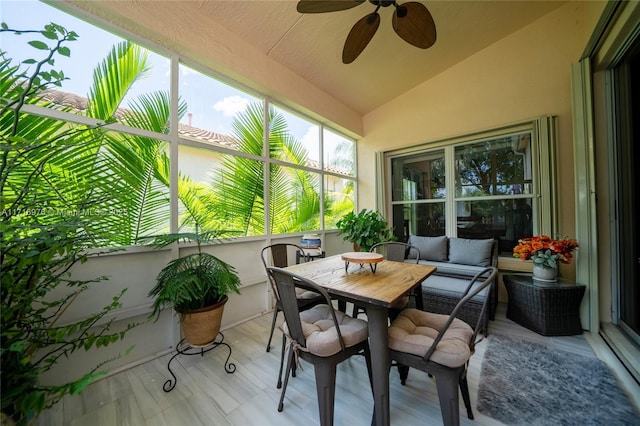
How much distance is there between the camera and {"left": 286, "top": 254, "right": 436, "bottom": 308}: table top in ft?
4.12

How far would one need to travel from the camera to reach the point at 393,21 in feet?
5.81

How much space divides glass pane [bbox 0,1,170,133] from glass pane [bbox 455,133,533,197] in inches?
158

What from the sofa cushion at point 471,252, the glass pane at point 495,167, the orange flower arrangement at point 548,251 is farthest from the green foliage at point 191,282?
the glass pane at point 495,167

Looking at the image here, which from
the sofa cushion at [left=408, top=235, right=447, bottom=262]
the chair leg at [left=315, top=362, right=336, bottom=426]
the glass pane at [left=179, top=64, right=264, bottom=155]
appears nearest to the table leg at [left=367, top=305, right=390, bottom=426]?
the chair leg at [left=315, top=362, right=336, bottom=426]

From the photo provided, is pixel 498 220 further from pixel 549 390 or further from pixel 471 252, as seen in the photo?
pixel 549 390

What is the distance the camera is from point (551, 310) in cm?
224

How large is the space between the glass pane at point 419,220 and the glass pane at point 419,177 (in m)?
0.17

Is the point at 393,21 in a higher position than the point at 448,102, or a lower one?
lower

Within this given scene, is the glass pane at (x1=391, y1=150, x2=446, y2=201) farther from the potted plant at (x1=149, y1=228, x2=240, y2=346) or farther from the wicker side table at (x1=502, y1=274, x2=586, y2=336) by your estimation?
the potted plant at (x1=149, y1=228, x2=240, y2=346)

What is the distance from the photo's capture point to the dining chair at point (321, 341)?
1223mm

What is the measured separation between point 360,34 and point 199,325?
8.92 ft

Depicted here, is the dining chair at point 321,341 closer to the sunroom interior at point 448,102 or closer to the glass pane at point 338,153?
the sunroom interior at point 448,102

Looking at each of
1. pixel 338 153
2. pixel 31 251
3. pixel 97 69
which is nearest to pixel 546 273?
pixel 338 153

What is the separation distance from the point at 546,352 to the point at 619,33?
2680 millimetres
